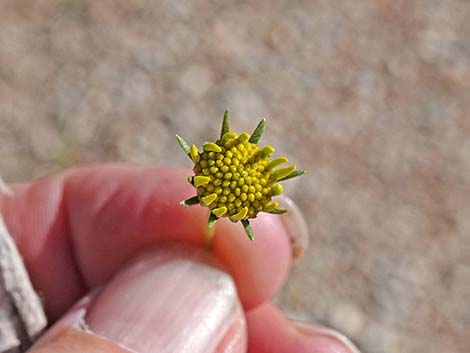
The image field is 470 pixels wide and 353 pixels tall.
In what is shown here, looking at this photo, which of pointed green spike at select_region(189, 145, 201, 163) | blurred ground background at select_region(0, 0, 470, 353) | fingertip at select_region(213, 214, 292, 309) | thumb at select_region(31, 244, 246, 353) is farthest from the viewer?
blurred ground background at select_region(0, 0, 470, 353)

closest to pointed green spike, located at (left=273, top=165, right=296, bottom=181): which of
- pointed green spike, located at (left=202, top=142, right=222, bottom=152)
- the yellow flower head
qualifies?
the yellow flower head

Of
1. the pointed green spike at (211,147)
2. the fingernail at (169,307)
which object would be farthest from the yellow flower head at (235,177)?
the fingernail at (169,307)

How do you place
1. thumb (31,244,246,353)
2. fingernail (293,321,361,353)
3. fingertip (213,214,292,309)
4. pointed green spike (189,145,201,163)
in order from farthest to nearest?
fingernail (293,321,361,353)
fingertip (213,214,292,309)
thumb (31,244,246,353)
pointed green spike (189,145,201,163)

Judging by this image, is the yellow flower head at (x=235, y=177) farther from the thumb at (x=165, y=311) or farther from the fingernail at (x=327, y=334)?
the fingernail at (x=327, y=334)

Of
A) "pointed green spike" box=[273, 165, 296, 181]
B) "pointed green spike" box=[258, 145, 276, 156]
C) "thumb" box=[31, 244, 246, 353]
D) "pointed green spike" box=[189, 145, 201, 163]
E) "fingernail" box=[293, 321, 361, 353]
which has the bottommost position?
"thumb" box=[31, 244, 246, 353]

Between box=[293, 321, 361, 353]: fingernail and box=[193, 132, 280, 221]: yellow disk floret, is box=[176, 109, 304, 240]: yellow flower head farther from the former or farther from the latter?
box=[293, 321, 361, 353]: fingernail

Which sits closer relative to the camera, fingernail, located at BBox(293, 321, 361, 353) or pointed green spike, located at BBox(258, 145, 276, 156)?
pointed green spike, located at BBox(258, 145, 276, 156)

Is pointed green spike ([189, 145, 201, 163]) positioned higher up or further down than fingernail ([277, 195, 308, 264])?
further down
